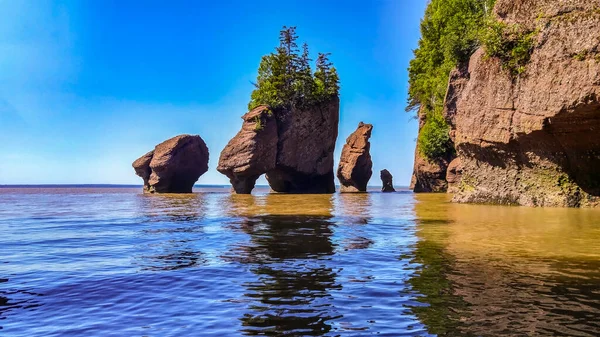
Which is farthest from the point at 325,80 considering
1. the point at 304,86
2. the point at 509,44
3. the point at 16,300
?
the point at 16,300

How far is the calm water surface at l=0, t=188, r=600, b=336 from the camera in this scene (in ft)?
15.7

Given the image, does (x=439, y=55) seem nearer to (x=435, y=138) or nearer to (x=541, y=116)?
(x=435, y=138)

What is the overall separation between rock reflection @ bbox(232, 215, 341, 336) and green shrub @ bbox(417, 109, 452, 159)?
120 feet

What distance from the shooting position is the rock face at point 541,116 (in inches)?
746

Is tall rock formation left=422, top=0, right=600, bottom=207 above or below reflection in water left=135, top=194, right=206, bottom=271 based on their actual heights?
above

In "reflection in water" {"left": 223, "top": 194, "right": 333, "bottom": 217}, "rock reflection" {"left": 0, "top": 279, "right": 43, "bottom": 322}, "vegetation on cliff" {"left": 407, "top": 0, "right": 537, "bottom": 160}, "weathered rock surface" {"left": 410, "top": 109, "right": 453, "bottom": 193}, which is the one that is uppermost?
"vegetation on cliff" {"left": 407, "top": 0, "right": 537, "bottom": 160}

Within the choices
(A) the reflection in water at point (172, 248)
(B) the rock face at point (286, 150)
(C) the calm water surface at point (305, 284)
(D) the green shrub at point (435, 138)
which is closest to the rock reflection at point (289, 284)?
(C) the calm water surface at point (305, 284)

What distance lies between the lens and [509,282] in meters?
6.47

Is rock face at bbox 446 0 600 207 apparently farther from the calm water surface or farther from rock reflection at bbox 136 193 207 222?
rock reflection at bbox 136 193 207 222

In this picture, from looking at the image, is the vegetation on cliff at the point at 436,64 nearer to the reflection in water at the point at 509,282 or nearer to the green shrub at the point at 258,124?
the green shrub at the point at 258,124

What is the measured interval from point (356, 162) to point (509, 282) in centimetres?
4994

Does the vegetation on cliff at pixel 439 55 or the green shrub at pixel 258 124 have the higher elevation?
the vegetation on cliff at pixel 439 55

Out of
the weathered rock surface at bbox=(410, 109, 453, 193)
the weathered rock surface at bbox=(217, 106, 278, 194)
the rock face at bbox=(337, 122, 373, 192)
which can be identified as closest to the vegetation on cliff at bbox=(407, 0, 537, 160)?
the weathered rock surface at bbox=(410, 109, 453, 193)

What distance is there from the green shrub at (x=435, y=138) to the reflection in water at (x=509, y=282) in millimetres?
34802
